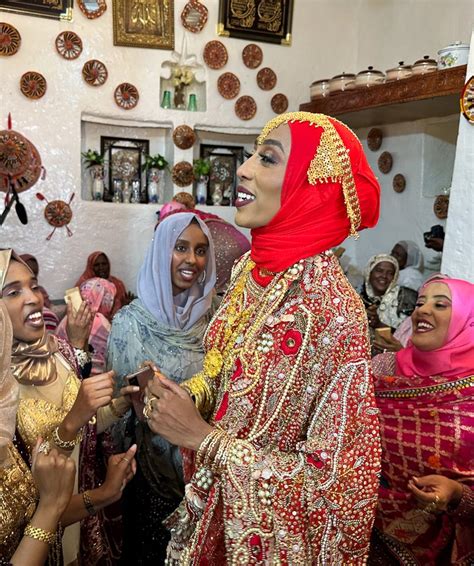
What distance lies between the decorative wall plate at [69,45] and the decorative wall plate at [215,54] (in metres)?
1.30

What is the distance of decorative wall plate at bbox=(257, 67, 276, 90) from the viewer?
20.5 ft

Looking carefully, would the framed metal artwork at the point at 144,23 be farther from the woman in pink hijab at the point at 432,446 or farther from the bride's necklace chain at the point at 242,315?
the bride's necklace chain at the point at 242,315

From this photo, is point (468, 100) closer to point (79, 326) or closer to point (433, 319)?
point (433, 319)

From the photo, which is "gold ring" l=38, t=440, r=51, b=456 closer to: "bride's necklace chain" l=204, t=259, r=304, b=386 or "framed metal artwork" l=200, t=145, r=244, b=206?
"bride's necklace chain" l=204, t=259, r=304, b=386

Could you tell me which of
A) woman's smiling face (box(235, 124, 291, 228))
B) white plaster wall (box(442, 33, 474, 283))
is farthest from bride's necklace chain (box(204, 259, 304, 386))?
white plaster wall (box(442, 33, 474, 283))

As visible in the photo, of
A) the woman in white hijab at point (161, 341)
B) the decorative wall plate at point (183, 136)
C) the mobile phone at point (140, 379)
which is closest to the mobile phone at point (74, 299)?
the woman in white hijab at point (161, 341)

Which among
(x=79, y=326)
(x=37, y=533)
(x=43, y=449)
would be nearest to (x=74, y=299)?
(x=79, y=326)

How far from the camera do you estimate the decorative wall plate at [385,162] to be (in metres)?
6.12

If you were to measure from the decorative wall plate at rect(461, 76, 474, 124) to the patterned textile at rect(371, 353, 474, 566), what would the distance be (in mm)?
1991

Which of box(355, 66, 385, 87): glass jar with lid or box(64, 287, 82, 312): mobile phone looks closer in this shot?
box(64, 287, 82, 312): mobile phone

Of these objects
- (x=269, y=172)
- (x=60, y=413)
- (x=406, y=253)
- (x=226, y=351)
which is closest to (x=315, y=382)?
(x=226, y=351)

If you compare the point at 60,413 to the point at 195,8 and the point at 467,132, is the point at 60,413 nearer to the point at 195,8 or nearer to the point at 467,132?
the point at 467,132

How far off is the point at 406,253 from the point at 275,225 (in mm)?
4630

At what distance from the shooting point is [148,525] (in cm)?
257
